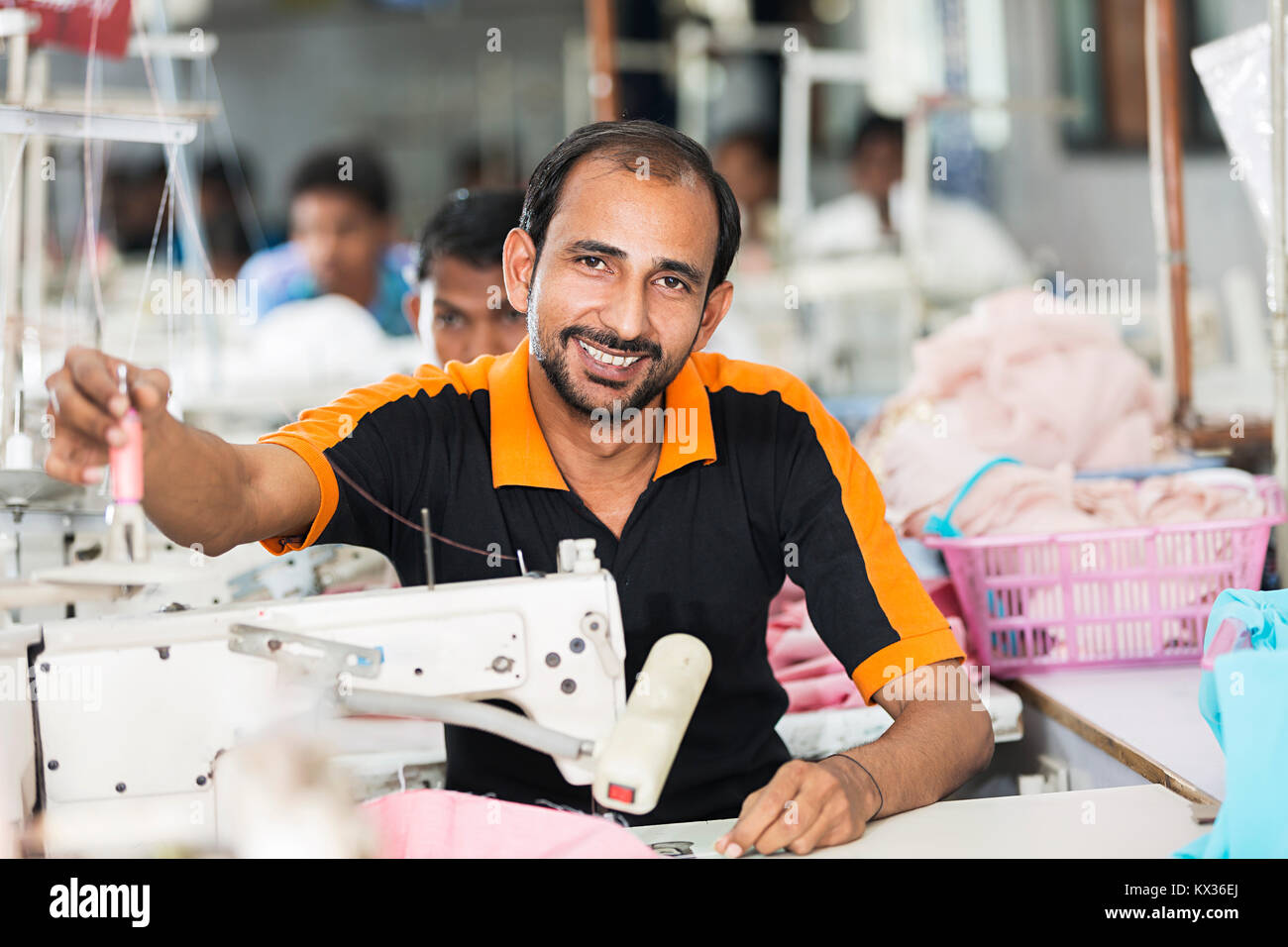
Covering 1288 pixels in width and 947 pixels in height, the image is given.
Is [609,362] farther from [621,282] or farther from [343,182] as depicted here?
[343,182]

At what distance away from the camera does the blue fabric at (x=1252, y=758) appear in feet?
A: 3.61

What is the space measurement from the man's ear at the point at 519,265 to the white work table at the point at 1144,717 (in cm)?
90

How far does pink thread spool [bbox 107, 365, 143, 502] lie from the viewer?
1.02m

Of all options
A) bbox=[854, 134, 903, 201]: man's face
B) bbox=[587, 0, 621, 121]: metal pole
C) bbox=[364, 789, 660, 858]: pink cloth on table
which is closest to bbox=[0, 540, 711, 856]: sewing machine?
bbox=[364, 789, 660, 858]: pink cloth on table

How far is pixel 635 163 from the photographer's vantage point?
1.44 metres

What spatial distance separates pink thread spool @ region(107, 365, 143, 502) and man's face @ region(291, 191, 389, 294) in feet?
12.8

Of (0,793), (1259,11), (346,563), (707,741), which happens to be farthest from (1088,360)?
(1259,11)

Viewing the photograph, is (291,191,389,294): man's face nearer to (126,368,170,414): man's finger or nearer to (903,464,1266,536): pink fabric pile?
(903,464,1266,536): pink fabric pile

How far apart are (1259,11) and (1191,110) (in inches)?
19.9

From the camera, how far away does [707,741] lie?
1566mm

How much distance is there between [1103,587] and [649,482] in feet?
2.45

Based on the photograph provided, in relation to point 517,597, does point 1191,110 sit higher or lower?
higher

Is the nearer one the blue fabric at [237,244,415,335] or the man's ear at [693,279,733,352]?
the man's ear at [693,279,733,352]
